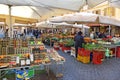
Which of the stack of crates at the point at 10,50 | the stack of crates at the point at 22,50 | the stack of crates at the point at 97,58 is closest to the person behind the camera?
the stack of crates at the point at 10,50

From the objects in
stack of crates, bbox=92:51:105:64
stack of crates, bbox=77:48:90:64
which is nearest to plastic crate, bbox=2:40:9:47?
stack of crates, bbox=77:48:90:64

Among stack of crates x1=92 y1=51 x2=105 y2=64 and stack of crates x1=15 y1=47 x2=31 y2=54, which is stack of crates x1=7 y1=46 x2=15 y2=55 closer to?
stack of crates x1=15 y1=47 x2=31 y2=54

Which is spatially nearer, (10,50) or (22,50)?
(10,50)

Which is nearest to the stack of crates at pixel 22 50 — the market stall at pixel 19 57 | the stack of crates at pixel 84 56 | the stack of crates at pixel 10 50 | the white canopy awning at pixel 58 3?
the market stall at pixel 19 57

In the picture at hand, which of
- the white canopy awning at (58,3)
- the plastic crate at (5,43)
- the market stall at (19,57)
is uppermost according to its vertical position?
the white canopy awning at (58,3)

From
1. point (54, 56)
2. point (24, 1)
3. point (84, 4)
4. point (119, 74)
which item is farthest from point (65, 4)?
point (119, 74)

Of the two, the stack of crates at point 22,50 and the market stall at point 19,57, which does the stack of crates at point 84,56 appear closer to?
the market stall at point 19,57

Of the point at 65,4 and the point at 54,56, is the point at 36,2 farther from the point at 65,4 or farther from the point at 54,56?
the point at 54,56

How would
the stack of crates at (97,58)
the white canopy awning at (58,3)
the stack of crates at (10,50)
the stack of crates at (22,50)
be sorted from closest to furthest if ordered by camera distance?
1. the white canopy awning at (58,3)
2. the stack of crates at (10,50)
3. the stack of crates at (22,50)
4. the stack of crates at (97,58)

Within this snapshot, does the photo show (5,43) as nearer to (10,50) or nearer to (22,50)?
(10,50)

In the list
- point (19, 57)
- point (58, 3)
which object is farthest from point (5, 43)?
point (58, 3)

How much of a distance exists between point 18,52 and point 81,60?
4.78 m

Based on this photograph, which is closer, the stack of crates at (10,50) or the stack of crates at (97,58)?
the stack of crates at (10,50)

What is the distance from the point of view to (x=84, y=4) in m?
6.34
